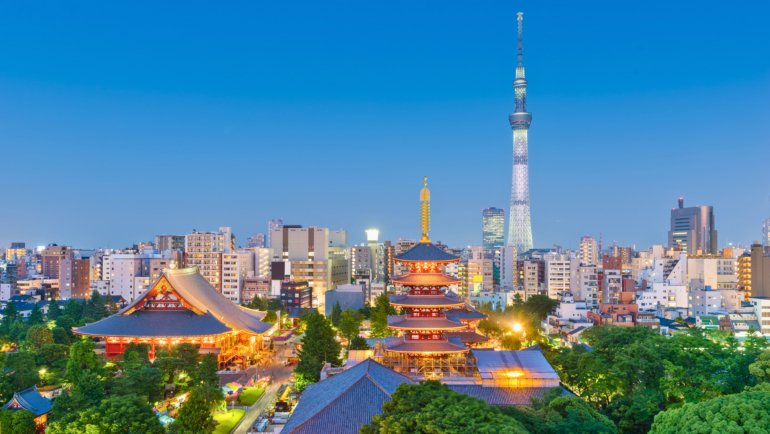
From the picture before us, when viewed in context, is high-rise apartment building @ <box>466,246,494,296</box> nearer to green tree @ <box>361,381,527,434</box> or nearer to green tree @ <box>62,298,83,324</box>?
green tree @ <box>62,298,83,324</box>

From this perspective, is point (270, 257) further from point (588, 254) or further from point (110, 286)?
point (588, 254)

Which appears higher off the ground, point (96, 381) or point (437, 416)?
point (437, 416)

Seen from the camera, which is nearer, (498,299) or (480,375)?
(480,375)

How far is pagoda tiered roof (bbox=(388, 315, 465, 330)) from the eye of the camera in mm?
30531

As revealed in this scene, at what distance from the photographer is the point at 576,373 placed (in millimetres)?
28672

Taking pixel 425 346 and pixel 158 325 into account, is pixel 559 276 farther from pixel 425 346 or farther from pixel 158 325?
pixel 158 325

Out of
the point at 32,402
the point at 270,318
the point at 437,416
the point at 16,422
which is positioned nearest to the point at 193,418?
the point at 16,422

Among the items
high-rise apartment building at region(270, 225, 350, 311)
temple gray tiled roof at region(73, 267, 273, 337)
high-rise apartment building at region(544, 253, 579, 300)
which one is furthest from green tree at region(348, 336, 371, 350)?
high-rise apartment building at region(544, 253, 579, 300)

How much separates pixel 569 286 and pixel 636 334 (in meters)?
46.0

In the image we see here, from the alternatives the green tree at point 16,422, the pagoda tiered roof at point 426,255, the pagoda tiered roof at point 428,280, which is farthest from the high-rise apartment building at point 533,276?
the green tree at point 16,422

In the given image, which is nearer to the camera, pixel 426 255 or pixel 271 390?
pixel 426 255

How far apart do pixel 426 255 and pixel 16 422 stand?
19260 millimetres

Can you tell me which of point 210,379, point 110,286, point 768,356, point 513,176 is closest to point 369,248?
point 513,176

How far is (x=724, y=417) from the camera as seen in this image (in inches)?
590
